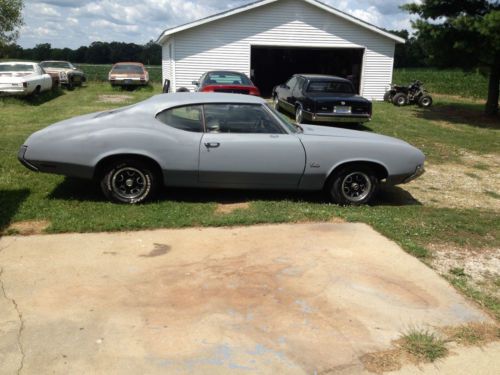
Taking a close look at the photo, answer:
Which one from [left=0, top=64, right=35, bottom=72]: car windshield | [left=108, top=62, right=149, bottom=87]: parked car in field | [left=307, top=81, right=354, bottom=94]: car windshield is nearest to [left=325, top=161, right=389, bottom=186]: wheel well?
[left=307, top=81, right=354, bottom=94]: car windshield

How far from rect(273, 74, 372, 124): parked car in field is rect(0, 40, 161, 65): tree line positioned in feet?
210

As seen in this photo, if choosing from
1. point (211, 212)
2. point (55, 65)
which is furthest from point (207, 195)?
point (55, 65)

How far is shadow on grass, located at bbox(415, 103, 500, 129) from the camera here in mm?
15898

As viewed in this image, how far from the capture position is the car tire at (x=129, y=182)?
216 inches

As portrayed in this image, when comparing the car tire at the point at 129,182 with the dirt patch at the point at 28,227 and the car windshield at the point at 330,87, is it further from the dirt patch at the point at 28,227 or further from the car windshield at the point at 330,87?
the car windshield at the point at 330,87

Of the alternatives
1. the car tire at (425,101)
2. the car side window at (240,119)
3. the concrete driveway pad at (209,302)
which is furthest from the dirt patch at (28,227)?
the car tire at (425,101)

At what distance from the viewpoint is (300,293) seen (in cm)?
365

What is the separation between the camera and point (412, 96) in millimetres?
20016

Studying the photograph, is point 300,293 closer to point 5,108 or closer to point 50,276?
point 50,276

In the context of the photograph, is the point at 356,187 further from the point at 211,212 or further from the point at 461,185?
the point at 461,185

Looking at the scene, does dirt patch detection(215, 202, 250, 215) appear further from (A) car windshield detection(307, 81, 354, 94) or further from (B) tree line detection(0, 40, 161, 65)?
(B) tree line detection(0, 40, 161, 65)

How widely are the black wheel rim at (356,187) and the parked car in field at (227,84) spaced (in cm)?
716

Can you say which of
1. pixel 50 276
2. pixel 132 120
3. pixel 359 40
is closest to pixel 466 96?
pixel 359 40

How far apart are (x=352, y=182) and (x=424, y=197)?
5.33 ft
